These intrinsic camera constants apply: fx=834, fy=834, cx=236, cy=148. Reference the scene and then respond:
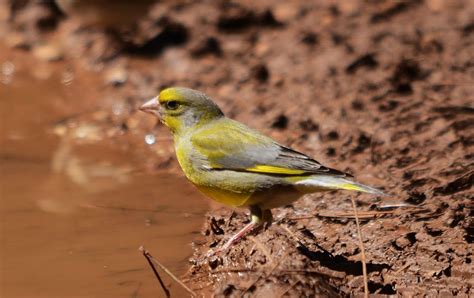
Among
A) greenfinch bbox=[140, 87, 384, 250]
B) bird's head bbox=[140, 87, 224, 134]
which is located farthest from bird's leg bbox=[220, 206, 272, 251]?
bird's head bbox=[140, 87, 224, 134]

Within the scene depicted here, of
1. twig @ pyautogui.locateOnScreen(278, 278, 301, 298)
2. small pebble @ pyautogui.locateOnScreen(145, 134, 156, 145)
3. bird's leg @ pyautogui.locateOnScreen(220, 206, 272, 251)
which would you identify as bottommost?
twig @ pyautogui.locateOnScreen(278, 278, 301, 298)

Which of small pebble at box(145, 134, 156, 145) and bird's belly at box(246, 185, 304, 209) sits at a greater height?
small pebble at box(145, 134, 156, 145)

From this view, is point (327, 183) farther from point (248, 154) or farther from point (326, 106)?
point (326, 106)

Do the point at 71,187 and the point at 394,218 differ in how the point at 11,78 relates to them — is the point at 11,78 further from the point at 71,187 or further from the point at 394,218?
the point at 394,218

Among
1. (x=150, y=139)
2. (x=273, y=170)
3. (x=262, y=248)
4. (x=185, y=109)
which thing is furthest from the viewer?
(x=150, y=139)

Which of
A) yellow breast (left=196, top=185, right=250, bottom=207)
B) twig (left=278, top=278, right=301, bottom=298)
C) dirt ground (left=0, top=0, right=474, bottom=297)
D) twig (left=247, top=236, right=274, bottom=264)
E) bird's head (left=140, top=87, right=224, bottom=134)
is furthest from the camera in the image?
bird's head (left=140, top=87, right=224, bottom=134)

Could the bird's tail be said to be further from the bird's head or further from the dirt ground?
the bird's head

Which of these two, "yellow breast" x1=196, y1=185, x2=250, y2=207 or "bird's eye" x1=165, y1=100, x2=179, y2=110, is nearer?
"yellow breast" x1=196, y1=185, x2=250, y2=207

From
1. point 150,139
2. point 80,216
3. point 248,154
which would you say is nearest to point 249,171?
point 248,154

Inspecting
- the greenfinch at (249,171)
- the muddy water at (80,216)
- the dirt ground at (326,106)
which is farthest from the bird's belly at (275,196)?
the muddy water at (80,216)
